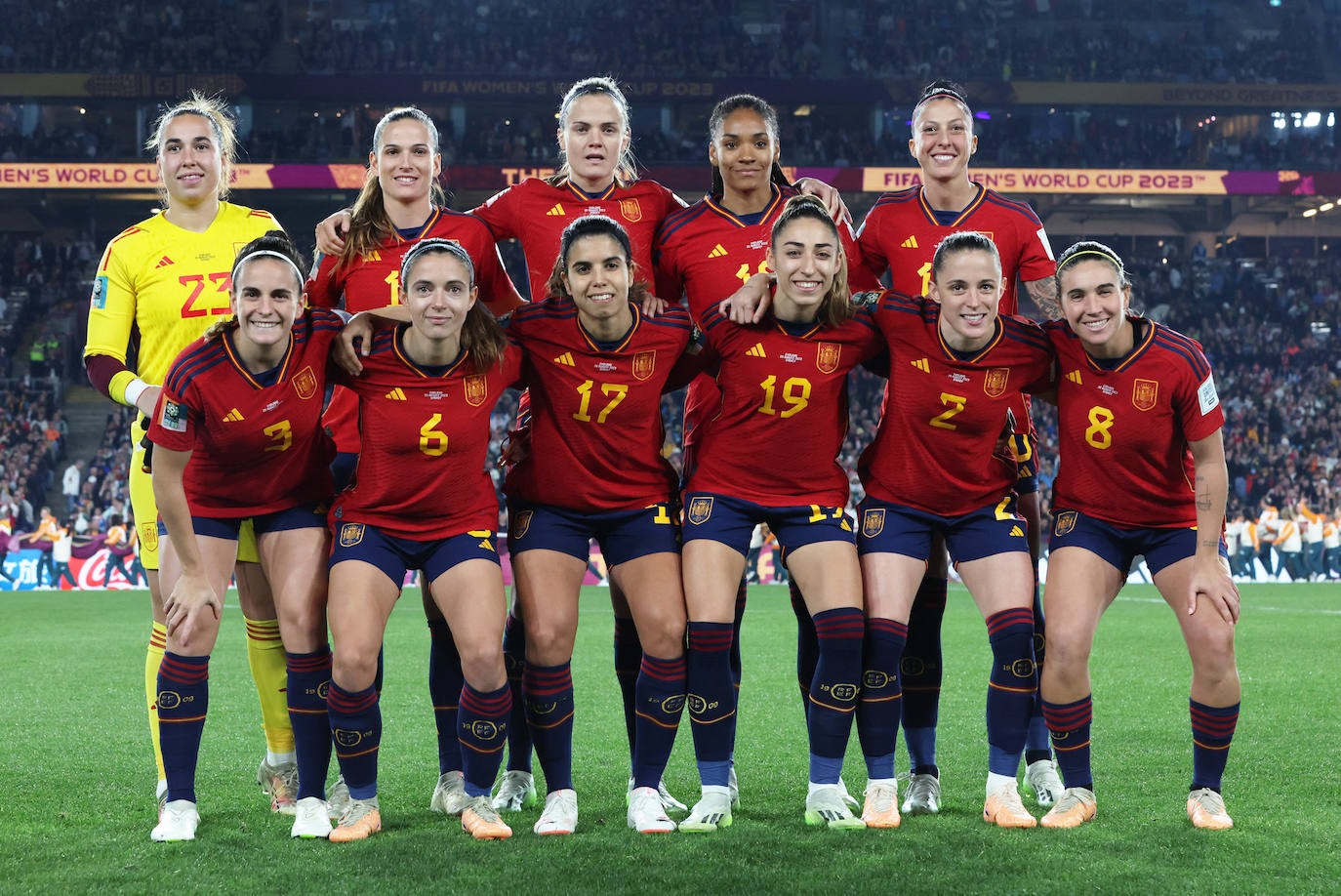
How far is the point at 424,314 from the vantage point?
4.12m

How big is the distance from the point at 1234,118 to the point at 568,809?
32189 millimetres

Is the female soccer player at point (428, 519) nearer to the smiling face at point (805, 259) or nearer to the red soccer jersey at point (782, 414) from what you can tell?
the red soccer jersey at point (782, 414)

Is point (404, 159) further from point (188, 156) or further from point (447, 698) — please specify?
point (447, 698)

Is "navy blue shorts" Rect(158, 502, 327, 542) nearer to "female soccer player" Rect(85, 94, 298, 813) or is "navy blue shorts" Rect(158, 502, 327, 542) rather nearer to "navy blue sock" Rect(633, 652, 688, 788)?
"female soccer player" Rect(85, 94, 298, 813)

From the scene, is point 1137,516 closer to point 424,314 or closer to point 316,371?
point 424,314

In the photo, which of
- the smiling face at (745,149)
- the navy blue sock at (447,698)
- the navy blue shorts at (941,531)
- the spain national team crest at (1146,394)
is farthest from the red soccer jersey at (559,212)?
the spain national team crest at (1146,394)

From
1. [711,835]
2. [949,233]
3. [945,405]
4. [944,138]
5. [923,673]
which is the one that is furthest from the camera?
[949,233]

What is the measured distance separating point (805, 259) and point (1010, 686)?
5.28 ft

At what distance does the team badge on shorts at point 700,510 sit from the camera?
429cm

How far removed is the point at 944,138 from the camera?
4727 millimetres

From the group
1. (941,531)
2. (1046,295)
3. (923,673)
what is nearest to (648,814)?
(923,673)

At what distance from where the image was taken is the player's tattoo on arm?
4734 millimetres

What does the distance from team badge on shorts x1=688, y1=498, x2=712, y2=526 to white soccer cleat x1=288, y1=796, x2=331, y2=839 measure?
1.57m

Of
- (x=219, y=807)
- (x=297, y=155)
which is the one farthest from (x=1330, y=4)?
(x=219, y=807)
